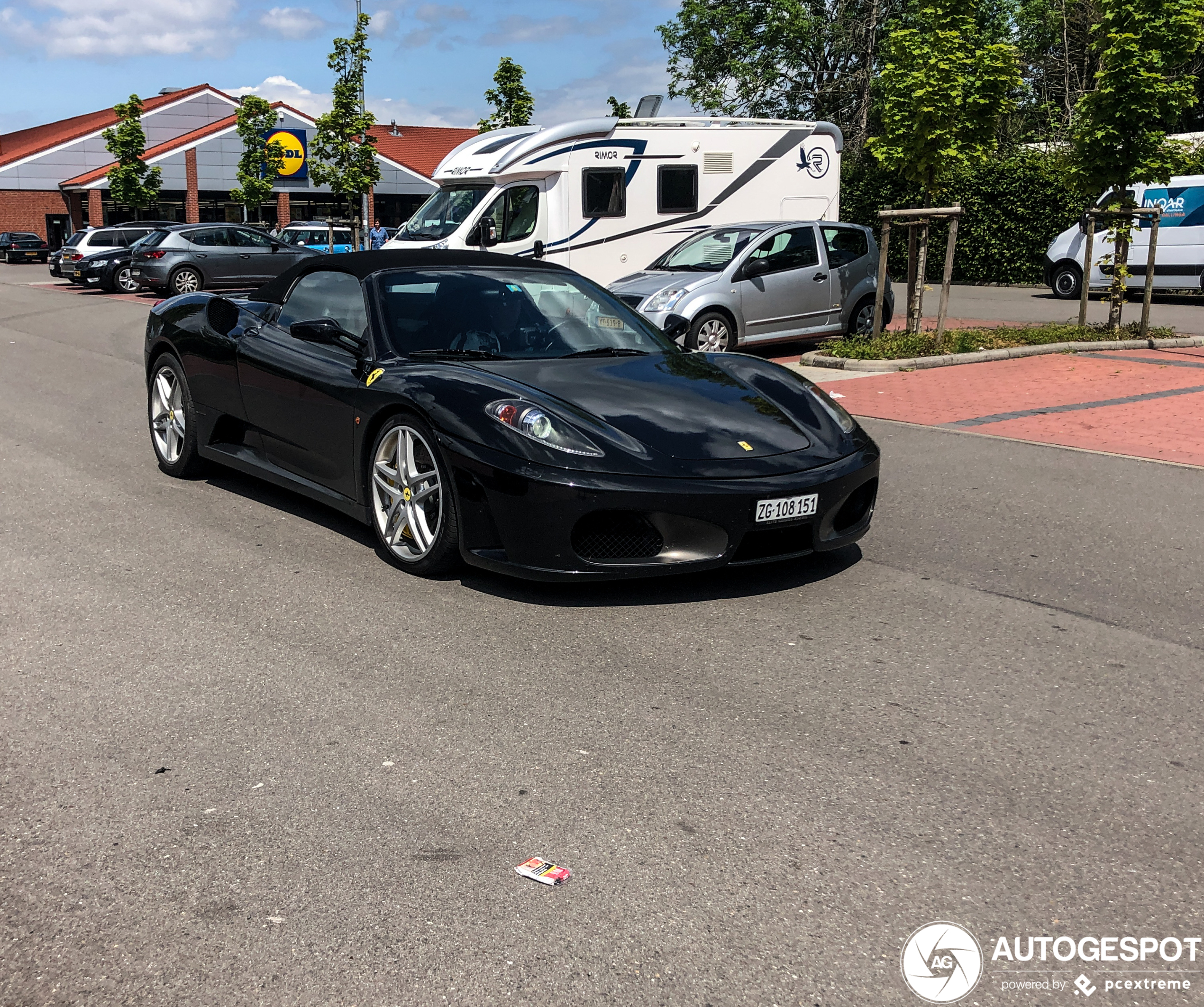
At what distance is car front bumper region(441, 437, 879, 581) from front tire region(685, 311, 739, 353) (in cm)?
870

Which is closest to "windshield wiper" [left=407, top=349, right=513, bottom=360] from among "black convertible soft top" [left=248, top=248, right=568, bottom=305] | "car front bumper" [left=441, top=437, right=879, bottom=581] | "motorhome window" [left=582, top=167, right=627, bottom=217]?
"black convertible soft top" [left=248, top=248, right=568, bottom=305]

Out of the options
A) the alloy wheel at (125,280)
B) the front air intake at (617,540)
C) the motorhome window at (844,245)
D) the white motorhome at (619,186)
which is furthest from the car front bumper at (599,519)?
the alloy wheel at (125,280)

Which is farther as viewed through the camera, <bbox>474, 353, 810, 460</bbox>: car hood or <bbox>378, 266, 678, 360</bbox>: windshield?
<bbox>378, 266, 678, 360</bbox>: windshield

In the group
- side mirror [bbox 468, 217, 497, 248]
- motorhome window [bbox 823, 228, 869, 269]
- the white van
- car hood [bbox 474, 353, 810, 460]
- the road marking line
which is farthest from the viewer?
the white van

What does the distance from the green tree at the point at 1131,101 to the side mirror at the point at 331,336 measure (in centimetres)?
1207

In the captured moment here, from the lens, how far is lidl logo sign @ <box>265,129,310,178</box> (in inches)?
2074

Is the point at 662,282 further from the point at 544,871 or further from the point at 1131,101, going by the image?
the point at 544,871

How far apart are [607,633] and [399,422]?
141 cm

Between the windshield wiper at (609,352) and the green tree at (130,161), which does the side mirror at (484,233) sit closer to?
the windshield wiper at (609,352)

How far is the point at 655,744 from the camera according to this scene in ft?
12.0

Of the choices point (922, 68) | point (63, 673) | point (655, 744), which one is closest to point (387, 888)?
point (655, 744)

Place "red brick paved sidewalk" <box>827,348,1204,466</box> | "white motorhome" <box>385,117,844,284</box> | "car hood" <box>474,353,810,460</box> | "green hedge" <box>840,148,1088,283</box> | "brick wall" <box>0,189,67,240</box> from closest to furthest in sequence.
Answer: "car hood" <box>474,353,810,460</box>
"red brick paved sidewalk" <box>827,348,1204,466</box>
"white motorhome" <box>385,117,844,284</box>
"green hedge" <box>840,148,1088,283</box>
"brick wall" <box>0,189,67,240</box>

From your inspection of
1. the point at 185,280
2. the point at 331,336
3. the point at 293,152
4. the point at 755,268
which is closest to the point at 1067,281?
the point at 755,268

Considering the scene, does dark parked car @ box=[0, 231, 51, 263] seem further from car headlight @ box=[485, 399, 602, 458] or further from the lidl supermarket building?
car headlight @ box=[485, 399, 602, 458]
